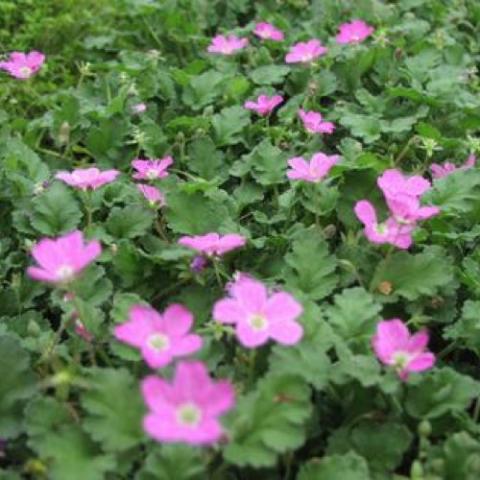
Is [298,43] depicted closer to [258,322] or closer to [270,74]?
[270,74]

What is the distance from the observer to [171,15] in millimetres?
3039

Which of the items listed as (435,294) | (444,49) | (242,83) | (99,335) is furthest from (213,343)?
(444,49)

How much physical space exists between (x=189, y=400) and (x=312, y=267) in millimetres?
593

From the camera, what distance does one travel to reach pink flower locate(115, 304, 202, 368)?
1.41m

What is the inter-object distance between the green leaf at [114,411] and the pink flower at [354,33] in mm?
1754

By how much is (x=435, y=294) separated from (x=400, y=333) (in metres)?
0.31

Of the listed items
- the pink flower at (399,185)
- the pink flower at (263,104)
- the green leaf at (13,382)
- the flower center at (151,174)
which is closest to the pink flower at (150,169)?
the flower center at (151,174)

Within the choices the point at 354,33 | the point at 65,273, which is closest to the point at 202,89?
the point at 354,33

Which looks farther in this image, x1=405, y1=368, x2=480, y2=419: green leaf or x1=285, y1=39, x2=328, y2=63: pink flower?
x1=285, y1=39, x2=328, y2=63: pink flower

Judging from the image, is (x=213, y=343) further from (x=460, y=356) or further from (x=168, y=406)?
(x=460, y=356)

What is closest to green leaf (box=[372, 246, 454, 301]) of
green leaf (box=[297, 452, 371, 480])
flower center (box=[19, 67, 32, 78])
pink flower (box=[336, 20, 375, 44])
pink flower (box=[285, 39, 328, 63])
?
green leaf (box=[297, 452, 371, 480])

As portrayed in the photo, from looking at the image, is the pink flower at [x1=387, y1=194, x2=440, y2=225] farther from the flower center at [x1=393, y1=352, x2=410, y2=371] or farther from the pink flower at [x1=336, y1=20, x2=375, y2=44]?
the pink flower at [x1=336, y1=20, x2=375, y2=44]

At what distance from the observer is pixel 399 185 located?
6.27 ft

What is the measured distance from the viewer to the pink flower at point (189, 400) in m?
1.26
